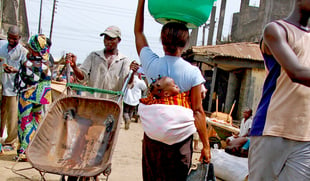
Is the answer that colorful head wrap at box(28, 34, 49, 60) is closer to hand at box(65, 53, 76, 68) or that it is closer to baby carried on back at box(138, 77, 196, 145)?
hand at box(65, 53, 76, 68)

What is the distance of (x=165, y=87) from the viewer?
7.84 ft

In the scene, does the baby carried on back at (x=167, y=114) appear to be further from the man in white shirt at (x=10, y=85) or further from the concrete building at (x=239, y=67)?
the concrete building at (x=239, y=67)

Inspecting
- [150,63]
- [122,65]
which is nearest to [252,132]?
[150,63]

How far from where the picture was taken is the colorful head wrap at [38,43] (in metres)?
4.95

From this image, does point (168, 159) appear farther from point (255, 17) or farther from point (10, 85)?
point (255, 17)

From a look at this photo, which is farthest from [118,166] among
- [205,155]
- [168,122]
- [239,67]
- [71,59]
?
[239,67]

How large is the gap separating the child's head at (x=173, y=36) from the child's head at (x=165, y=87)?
0.27 metres

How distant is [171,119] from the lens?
234 cm

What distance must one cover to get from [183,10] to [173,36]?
0.20 m

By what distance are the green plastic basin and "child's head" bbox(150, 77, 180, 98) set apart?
1.54ft

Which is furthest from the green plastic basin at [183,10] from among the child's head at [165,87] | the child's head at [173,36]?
the child's head at [165,87]

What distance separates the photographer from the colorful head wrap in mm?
4945

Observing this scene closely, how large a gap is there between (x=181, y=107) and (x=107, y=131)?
4.67 ft

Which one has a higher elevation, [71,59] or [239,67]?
[239,67]
